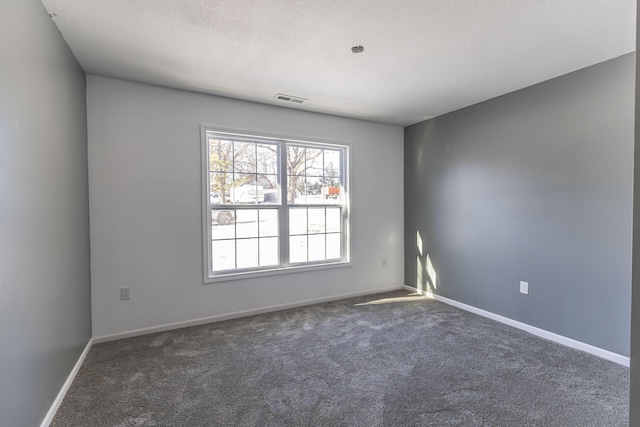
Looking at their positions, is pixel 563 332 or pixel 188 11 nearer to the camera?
pixel 188 11

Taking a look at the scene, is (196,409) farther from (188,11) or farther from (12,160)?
(188,11)

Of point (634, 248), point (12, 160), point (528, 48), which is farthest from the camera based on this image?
point (528, 48)

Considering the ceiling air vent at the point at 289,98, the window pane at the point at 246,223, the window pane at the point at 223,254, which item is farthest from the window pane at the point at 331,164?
the window pane at the point at 223,254

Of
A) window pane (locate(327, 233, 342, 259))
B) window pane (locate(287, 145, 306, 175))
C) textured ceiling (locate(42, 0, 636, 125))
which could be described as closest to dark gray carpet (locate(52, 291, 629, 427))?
window pane (locate(327, 233, 342, 259))

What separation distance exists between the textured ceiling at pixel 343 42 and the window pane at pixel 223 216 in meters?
1.28

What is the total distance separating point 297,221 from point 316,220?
29 centimetres

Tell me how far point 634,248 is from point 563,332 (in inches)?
104

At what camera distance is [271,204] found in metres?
A: 3.77

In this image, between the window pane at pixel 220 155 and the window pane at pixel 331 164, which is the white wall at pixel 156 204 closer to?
the window pane at pixel 220 155

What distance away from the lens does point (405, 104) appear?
143 inches

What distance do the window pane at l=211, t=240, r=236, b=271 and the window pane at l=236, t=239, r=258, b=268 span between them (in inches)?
2.7

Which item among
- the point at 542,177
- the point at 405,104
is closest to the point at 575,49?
the point at 542,177

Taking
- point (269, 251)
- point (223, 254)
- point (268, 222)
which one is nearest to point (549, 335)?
point (269, 251)

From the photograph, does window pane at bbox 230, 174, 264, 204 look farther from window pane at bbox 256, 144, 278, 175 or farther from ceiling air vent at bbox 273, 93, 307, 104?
ceiling air vent at bbox 273, 93, 307, 104
